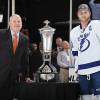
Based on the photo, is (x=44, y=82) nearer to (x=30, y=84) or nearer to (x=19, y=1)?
(x=30, y=84)

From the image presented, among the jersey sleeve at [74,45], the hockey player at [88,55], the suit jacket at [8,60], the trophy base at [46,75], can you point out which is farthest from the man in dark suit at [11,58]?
the hockey player at [88,55]

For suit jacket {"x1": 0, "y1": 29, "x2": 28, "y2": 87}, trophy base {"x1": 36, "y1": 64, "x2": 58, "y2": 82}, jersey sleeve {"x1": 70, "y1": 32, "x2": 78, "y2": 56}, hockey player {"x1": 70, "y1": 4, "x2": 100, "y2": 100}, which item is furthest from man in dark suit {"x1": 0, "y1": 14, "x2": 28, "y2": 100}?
hockey player {"x1": 70, "y1": 4, "x2": 100, "y2": 100}

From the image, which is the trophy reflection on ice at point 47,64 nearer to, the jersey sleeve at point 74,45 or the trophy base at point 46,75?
the trophy base at point 46,75

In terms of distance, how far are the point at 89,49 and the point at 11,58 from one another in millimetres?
888

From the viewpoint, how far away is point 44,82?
5.49m

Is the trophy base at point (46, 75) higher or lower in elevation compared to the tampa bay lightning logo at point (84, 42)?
lower

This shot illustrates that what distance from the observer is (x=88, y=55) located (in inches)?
207

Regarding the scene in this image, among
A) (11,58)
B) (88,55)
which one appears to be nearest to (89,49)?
(88,55)

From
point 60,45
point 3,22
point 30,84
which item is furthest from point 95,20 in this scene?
point 3,22

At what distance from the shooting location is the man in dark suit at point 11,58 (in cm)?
538

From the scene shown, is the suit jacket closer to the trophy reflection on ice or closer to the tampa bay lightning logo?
the trophy reflection on ice

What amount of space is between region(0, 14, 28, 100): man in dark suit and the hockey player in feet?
2.17

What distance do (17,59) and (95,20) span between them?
99 centimetres

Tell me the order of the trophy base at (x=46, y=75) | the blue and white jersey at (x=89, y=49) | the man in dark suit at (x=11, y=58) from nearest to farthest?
the blue and white jersey at (x=89, y=49) → the man in dark suit at (x=11, y=58) → the trophy base at (x=46, y=75)
